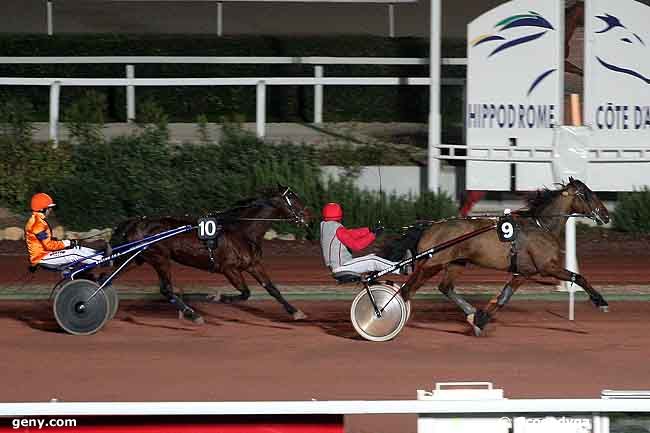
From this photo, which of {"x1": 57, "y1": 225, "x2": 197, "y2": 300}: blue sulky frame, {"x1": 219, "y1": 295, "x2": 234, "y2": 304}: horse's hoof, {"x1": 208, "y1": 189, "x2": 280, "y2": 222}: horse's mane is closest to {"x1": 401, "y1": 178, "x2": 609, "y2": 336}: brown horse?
{"x1": 208, "y1": 189, "x2": 280, "y2": 222}: horse's mane

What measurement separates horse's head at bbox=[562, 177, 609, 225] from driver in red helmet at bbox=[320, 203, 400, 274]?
1691 millimetres

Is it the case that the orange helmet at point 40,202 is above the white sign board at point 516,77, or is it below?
below

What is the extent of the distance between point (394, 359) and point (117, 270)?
2.44 metres

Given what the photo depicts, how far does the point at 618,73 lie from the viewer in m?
14.9

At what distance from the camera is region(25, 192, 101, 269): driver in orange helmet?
33.1 ft

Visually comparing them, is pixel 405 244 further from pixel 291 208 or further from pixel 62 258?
pixel 62 258

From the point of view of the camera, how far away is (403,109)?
18781 millimetres

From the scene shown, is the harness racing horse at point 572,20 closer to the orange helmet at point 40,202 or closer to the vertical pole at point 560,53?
the vertical pole at point 560,53

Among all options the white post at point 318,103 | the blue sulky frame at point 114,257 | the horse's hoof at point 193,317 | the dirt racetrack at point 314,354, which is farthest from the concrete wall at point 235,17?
the blue sulky frame at point 114,257

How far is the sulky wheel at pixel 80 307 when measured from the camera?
33.2 feet

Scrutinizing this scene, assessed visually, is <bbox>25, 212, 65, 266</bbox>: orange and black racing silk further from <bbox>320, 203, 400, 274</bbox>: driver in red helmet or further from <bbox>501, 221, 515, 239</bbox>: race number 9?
<bbox>501, 221, 515, 239</bbox>: race number 9

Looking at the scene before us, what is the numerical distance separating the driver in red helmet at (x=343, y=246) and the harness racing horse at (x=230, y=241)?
642 mm

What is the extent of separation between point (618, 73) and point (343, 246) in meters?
6.35

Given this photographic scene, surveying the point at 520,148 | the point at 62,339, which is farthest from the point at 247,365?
the point at 520,148
